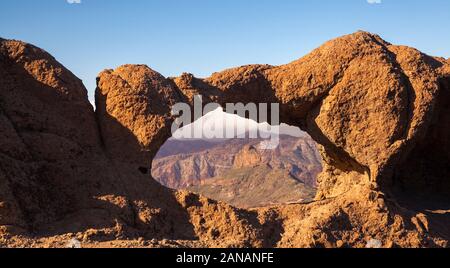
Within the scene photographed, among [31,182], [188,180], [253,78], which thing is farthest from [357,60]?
[188,180]

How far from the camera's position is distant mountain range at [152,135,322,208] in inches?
1821

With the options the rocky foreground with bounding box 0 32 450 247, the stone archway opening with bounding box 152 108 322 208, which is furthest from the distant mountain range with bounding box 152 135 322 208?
the rocky foreground with bounding box 0 32 450 247

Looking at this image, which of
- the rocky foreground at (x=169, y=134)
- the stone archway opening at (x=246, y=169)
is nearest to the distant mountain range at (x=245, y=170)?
the stone archway opening at (x=246, y=169)

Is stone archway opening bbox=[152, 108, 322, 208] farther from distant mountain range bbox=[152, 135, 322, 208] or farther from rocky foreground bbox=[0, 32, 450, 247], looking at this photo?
rocky foreground bbox=[0, 32, 450, 247]

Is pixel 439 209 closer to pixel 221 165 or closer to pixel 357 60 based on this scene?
pixel 357 60

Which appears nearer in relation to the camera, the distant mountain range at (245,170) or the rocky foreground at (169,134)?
the rocky foreground at (169,134)

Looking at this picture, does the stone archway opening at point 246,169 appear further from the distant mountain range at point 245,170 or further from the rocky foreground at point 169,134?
the rocky foreground at point 169,134

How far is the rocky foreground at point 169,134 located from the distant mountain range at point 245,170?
26.4 metres

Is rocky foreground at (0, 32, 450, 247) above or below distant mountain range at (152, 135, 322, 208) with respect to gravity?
above

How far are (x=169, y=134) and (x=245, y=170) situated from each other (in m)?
45.7

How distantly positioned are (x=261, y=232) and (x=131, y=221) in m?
2.35

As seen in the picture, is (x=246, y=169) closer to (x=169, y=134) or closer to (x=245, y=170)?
(x=245, y=170)

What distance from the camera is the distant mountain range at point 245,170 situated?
46250 mm

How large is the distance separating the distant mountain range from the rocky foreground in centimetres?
2644
